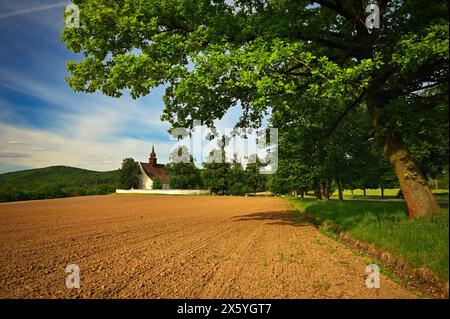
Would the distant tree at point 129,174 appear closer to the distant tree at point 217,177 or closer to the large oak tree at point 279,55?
the distant tree at point 217,177

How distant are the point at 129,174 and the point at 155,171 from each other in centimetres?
1350

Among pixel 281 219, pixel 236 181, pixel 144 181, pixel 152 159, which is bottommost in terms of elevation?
pixel 281 219

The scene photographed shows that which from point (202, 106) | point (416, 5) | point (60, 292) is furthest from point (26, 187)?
point (416, 5)

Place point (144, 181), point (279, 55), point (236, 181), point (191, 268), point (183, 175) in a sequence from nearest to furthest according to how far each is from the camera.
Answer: point (191, 268), point (279, 55), point (183, 175), point (236, 181), point (144, 181)

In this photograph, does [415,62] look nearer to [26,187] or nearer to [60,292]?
[60,292]

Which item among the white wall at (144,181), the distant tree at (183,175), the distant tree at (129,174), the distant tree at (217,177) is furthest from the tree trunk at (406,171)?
the white wall at (144,181)

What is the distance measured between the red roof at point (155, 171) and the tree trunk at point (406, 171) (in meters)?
98.4

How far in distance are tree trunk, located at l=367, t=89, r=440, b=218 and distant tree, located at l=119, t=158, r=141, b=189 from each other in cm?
9799

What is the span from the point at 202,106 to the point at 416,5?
8.84 m

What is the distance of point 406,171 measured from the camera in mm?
10500

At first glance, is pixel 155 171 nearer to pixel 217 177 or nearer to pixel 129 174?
pixel 129 174

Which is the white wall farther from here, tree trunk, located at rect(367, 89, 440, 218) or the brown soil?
tree trunk, located at rect(367, 89, 440, 218)

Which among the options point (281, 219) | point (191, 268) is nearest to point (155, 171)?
point (281, 219)

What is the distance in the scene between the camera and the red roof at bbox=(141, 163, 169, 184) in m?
107
